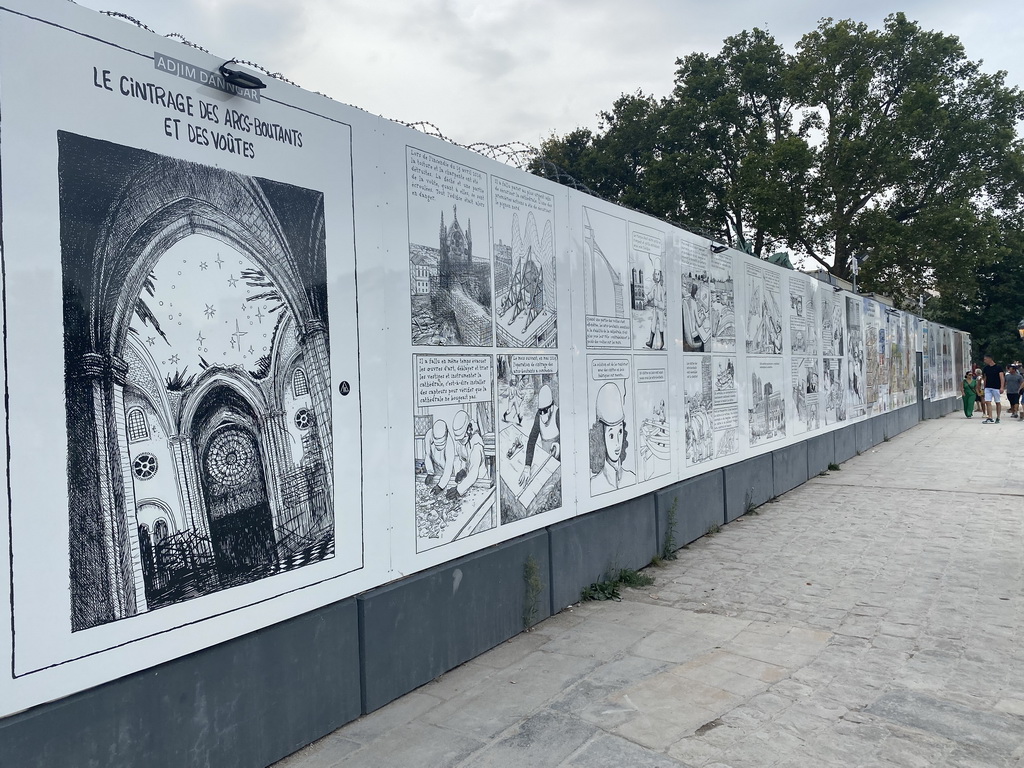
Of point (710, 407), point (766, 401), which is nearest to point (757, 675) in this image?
point (710, 407)

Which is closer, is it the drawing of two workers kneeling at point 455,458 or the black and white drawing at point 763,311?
the drawing of two workers kneeling at point 455,458

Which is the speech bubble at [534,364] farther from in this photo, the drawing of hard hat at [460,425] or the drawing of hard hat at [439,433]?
the drawing of hard hat at [439,433]

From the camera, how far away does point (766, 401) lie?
9.41 meters

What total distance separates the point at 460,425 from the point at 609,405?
1.84m

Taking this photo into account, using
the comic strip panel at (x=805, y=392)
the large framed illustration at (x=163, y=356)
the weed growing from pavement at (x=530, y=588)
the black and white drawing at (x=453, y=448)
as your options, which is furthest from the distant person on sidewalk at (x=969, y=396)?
the large framed illustration at (x=163, y=356)

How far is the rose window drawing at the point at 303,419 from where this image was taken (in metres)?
3.44

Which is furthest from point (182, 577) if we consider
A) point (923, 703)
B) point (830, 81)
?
point (830, 81)

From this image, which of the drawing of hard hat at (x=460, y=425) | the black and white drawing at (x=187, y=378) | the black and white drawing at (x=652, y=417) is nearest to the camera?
the black and white drawing at (x=187, y=378)

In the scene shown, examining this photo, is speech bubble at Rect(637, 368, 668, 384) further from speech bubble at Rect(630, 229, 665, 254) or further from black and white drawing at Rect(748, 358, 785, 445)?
black and white drawing at Rect(748, 358, 785, 445)

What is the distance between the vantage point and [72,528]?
2.61 m

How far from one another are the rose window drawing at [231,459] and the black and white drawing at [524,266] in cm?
193

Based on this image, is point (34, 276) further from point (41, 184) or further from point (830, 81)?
point (830, 81)

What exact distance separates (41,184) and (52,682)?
1589 millimetres

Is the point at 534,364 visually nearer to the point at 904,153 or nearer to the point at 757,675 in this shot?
the point at 757,675
